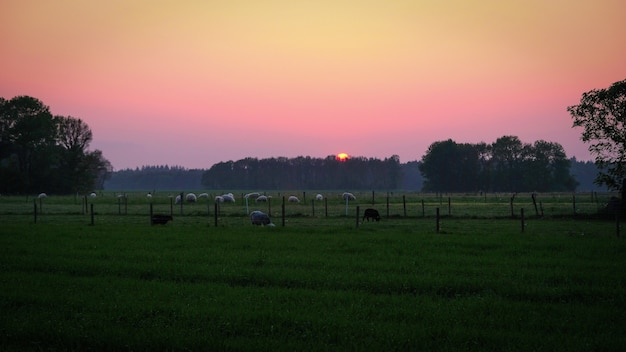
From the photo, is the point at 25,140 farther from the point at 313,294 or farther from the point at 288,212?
the point at 313,294

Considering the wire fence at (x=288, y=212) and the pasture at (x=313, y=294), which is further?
the wire fence at (x=288, y=212)

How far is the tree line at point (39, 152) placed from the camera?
94750 mm

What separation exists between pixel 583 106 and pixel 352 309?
41133 mm

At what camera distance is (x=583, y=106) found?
4447 centimetres

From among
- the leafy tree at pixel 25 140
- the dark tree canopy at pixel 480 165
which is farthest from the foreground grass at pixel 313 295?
the dark tree canopy at pixel 480 165

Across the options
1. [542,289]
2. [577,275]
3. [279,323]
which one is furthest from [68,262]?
[577,275]

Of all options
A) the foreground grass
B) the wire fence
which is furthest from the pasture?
the wire fence

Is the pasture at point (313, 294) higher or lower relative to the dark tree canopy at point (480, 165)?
lower

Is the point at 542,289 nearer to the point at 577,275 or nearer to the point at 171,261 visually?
the point at 577,275

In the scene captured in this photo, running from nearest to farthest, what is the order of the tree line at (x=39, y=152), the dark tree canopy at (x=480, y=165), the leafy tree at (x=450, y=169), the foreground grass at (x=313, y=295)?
the foreground grass at (x=313, y=295)
the tree line at (x=39, y=152)
the dark tree canopy at (x=480, y=165)
the leafy tree at (x=450, y=169)

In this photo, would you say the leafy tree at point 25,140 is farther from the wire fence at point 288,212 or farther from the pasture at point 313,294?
the pasture at point 313,294

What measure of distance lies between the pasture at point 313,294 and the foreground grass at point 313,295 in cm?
4

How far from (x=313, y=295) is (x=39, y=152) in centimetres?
10049

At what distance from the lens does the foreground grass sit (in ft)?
30.6
